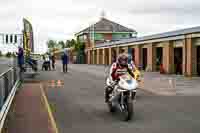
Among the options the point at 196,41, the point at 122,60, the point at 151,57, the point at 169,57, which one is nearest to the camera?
the point at 122,60

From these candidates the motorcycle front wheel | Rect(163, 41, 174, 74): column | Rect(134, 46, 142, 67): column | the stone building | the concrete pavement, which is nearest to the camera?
the concrete pavement

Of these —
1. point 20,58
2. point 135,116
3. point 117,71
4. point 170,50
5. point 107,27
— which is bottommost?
point 135,116

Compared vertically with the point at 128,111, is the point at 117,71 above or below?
above

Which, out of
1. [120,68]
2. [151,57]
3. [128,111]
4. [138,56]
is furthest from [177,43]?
[128,111]

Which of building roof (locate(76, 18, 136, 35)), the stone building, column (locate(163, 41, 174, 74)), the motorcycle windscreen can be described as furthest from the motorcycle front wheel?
building roof (locate(76, 18, 136, 35))

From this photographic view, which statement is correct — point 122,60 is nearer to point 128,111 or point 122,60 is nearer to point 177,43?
point 128,111

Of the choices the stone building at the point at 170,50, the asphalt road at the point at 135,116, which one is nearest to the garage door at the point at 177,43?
the stone building at the point at 170,50

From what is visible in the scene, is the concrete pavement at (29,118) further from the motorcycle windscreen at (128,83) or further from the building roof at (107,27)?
the building roof at (107,27)

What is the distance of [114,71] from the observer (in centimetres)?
1093

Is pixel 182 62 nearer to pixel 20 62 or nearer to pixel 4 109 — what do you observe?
pixel 20 62

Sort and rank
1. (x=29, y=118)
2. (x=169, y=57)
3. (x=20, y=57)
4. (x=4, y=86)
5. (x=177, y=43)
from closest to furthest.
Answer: (x=29, y=118) < (x=4, y=86) < (x=20, y=57) < (x=177, y=43) < (x=169, y=57)

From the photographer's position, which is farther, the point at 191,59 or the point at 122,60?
the point at 191,59

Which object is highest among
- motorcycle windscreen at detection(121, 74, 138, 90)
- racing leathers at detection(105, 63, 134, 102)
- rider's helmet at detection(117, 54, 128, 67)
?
rider's helmet at detection(117, 54, 128, 67)

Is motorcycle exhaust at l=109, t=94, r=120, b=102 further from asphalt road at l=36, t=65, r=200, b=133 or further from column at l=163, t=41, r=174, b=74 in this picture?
column at l=163, t=41, r=174, b=74
